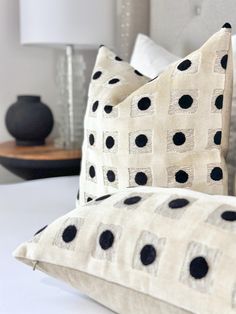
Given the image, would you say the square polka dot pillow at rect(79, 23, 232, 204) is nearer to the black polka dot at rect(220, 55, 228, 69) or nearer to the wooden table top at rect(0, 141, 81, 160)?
the black polka dot at rect(220, 55, 228, 69)

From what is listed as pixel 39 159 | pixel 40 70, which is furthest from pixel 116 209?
pixel 40 70

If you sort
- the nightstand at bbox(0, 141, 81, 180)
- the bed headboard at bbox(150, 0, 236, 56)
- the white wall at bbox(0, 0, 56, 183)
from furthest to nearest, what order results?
the white wall at bbox(0, 0, 56, 183) < the nightstand at bbox(0, 141, 81, 180) < the bed headboard at bbox(150, 0, 236, 56)

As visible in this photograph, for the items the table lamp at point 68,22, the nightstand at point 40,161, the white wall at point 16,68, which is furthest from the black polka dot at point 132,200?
the white wall at point 16,68

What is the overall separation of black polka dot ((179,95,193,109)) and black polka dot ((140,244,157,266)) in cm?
32

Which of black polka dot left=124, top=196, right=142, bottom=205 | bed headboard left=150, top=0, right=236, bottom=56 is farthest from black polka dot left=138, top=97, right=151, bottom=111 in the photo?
bed headboard left=150, top=0, right=236, bottom=56

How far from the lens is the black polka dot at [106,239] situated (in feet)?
2.12

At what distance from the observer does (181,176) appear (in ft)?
2.83

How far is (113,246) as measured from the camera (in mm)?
642

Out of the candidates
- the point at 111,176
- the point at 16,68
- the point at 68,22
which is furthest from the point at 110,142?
the point at 16,68

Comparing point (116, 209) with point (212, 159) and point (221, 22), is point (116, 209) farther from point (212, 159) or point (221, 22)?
point (221, 22)

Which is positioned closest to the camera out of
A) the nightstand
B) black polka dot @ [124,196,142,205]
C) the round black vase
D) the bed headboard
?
black polka dot @ [124,196,142,205]

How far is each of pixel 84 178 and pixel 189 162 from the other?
0.76 ft

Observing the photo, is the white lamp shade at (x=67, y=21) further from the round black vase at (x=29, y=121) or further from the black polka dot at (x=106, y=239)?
the black polka dot at (x=106, y=239)

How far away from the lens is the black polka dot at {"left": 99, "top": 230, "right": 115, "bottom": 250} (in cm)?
65
